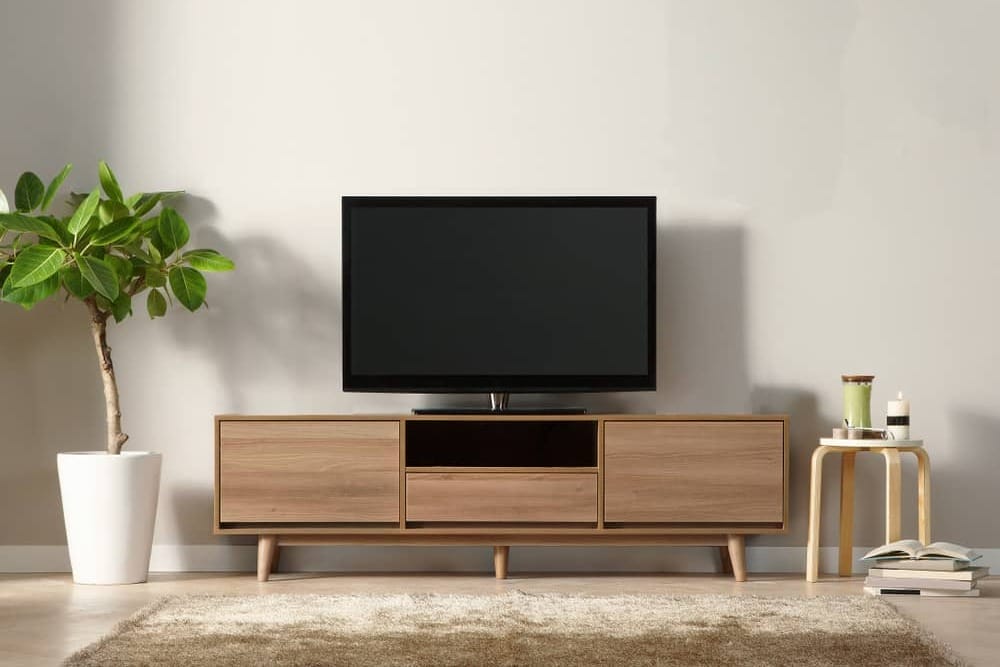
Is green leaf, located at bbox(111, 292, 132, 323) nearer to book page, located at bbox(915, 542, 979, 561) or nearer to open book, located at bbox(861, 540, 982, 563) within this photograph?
open book, located at bbox(861, 540, 982, 563)

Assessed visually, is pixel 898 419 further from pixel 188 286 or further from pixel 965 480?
pixel 188 286

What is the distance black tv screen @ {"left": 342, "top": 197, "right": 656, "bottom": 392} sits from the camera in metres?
4.12

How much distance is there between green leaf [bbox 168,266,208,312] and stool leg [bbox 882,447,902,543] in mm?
2309

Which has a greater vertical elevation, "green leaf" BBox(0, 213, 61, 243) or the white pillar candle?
"green leaf" BBox(0, 213, 61, 243)

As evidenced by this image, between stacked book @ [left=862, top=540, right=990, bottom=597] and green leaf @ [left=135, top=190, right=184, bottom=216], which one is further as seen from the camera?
green leaf @ [left=135, top=190, right=184, bottom=216]

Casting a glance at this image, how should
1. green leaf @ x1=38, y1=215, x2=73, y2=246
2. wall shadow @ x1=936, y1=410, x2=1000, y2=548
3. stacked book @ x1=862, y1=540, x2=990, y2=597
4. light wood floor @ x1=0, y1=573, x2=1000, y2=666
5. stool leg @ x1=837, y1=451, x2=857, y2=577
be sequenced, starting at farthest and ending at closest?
wall shadow @ x1=936, y1=410, x2=1000, y2=548, stool leg @ x1=837, y1=451, x2=857, y2=577, green leaf @ x1=38, y1=215, x2=73, y2=246, stacked book @ x1=862, y1=540, x2=990, y2=597, light wood floor @ x1=0, y1=573, x2=1000, y2=666

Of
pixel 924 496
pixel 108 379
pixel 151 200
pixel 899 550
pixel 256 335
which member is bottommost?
pixel 899 550

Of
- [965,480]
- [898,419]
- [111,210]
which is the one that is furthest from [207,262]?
[965,480]

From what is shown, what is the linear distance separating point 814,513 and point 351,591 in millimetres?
1524

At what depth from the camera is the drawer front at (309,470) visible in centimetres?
393

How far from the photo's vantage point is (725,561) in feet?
13.9

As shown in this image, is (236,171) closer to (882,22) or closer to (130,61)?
(130,61)

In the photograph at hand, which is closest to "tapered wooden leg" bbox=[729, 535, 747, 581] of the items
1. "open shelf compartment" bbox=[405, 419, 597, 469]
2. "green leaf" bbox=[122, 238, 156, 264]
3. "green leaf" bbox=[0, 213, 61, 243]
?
"open shelf compartment" bbox=[405, 419, 597, 469]

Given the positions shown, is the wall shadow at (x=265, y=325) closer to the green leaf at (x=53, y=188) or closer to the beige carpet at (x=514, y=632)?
the green leaf at (x=53, y=188)
